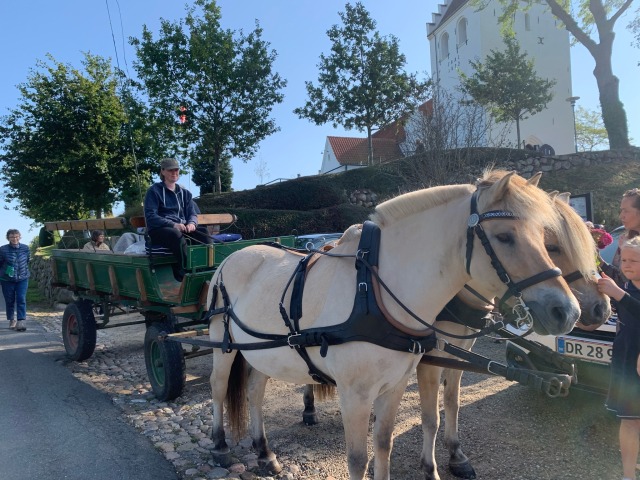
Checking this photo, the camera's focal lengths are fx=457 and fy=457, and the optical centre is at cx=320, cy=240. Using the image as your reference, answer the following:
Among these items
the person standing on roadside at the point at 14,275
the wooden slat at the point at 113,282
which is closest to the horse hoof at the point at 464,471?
the wooden slat at the point at 113,282

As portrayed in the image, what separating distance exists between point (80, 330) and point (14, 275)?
4.32 m

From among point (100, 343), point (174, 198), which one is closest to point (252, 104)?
point (100, 343)

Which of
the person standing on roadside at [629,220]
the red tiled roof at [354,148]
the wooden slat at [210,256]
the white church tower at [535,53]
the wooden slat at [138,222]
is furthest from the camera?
the red tiled roof at [354,148]

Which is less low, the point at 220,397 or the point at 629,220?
the point at 629,220

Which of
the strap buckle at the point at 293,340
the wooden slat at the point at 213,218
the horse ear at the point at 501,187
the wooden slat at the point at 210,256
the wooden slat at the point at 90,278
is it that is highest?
the wooden slat at the point at 213,218

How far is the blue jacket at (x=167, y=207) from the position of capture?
502 centimetres

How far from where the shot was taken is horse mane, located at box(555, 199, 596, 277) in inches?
87.6

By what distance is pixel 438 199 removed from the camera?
7.91 ft

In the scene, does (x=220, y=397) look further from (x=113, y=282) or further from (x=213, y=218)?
(x=113, y=282)

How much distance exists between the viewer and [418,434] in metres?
3.90

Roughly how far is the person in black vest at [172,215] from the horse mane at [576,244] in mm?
3801

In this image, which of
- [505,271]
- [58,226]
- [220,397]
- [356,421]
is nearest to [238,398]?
[220,397]

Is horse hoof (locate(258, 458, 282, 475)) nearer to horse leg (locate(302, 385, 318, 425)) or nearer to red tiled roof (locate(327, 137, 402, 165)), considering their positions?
horse leg (locate(302, 385, 318, 425))

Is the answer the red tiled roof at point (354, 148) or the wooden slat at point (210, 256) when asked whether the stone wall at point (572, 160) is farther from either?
the red tiled roof at point (354, 148)
